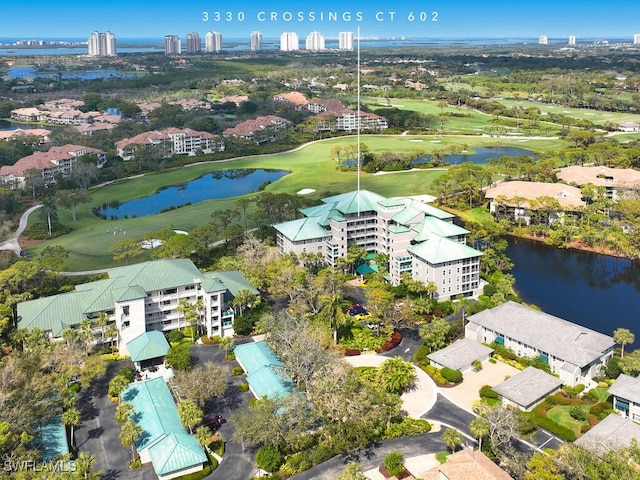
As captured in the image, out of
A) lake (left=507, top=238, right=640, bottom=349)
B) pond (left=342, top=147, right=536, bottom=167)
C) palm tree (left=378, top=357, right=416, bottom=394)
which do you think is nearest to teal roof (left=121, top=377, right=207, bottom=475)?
palm tree (left=378, top=357, right=416, bottom=394)

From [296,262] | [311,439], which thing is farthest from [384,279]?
[311,439]

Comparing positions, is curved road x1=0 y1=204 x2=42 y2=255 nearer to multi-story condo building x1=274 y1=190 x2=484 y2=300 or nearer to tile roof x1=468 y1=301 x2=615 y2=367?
multi-story condo building x1=274 y1=190 x2=484 y2=300

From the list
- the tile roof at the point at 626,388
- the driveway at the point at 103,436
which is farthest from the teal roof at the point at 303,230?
the tile roof at the point at 626,388

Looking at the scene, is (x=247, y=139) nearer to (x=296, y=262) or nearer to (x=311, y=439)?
(x=296, y=262)

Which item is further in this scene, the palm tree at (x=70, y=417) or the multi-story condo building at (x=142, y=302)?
the multi-story condo building at (x=142, y=302)

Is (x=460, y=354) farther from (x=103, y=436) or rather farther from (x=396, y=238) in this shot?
(x=103, y=436)

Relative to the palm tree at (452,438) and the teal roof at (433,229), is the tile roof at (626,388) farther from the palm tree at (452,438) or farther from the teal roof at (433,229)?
the teal roof at (433,229)

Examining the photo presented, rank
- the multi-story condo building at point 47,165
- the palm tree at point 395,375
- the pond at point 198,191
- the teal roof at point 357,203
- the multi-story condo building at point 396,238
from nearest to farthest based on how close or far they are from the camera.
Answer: the palm tree at point 395,375 → the multi-story condo building at point 396,238 → the teal roof at point 357,203 → the pond at point 198,191 → the multi-story condo building at point 47,165
